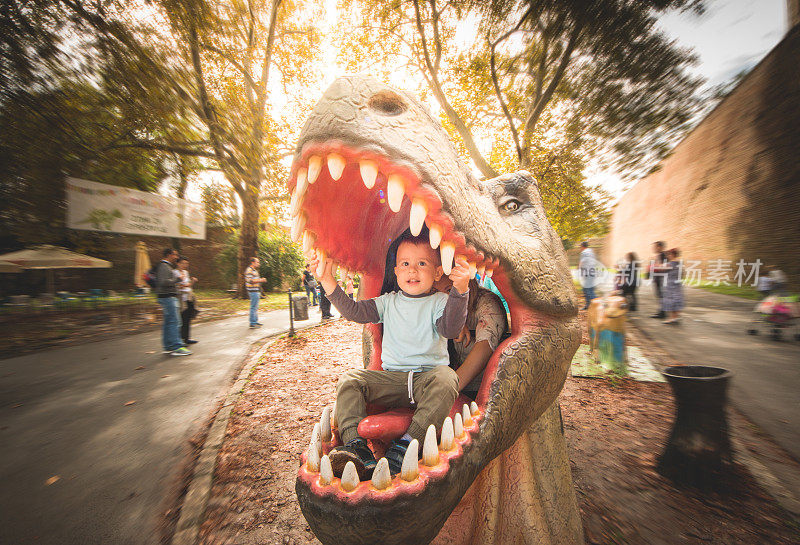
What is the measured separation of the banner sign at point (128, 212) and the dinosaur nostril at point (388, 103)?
6.01 m

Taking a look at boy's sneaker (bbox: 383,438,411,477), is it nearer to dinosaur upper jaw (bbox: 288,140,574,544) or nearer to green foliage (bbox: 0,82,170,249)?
dinosaur upper jaw (bbox: 288,140,574,544)

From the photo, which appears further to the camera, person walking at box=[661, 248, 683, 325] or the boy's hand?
person walking at box=[661, 248, 683, 325]

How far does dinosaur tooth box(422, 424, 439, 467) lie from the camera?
96cm

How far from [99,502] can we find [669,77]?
10641 mm

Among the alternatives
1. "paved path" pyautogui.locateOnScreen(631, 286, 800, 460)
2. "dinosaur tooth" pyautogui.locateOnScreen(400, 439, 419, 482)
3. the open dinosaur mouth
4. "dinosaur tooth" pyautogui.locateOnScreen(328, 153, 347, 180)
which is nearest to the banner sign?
the open dinosaur mouth

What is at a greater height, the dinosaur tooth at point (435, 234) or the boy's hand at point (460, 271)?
the dinosaur tooth at point (435, 234)

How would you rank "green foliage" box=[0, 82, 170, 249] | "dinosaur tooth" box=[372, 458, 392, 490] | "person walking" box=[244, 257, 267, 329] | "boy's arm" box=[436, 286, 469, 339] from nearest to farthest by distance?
"dinosaur tooth" box=[372, 458, 392, 490] → "boy's arm" box=[436, 286, 469, 339] → "green foliage" box=[0, 82, 170, 249] → "person walking" box=[244, 257, 267, 329]

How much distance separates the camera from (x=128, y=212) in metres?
7.00

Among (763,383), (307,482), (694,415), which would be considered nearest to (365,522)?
(307,482)

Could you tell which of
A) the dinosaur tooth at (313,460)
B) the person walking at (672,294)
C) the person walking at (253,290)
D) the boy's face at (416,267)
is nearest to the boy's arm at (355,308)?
the boy's face at (416,267)

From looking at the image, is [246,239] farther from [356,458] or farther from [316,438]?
[356,458]

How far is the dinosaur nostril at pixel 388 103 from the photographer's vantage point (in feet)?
3.45

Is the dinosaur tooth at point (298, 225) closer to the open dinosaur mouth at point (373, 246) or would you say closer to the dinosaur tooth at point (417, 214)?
the open dinosaur mouth at point (373, 246)

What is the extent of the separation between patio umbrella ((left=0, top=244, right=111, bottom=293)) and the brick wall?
53.0 feet
